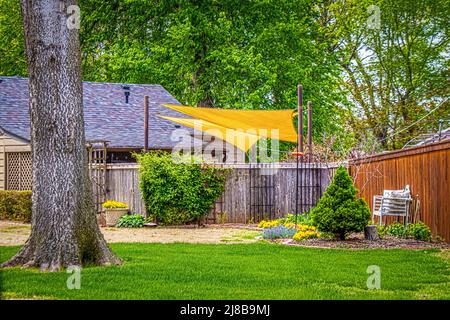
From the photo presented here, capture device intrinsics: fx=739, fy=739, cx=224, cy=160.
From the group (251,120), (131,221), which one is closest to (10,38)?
(131,221)

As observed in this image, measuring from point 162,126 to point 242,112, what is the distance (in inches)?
253

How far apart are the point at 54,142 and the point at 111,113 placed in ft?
54.3

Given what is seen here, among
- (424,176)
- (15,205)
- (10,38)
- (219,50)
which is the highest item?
(10,38)

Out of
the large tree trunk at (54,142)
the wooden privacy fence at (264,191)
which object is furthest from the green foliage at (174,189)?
the large tree trunk at (54,142)

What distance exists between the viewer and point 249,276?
9305 millimetres

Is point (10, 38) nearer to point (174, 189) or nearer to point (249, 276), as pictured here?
point (174, 189)

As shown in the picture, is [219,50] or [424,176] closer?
[424,176]

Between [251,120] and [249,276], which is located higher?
[251,120]

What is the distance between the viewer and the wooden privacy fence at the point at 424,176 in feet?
42.8

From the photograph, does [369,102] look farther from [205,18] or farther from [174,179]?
[174,179]

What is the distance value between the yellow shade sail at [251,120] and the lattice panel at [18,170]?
5091 millimetres

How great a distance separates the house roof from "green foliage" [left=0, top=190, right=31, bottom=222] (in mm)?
1812
